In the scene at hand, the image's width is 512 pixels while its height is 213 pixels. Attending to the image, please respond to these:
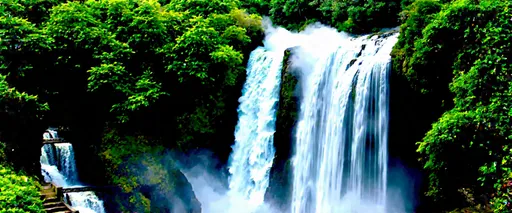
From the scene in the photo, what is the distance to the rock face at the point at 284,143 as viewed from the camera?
50.1ft

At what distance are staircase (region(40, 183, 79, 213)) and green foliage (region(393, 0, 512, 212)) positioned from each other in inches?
370

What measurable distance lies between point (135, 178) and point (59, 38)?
5293mm

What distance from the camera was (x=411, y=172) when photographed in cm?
1227

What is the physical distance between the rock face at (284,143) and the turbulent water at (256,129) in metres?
0.30

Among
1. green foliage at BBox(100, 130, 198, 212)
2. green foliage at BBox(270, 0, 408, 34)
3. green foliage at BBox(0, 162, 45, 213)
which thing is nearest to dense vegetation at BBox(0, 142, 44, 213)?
green foliage at BBox(0, 162, 45, 213)

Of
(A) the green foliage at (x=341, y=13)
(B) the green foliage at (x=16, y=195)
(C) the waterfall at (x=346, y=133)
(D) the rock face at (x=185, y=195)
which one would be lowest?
(B) the green foliage at (x=16, y=195)

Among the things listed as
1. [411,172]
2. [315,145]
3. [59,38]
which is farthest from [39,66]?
[411,172]

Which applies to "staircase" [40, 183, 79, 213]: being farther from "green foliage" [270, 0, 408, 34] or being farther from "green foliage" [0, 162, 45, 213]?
"green foliage" [270, 0, 408, 34]

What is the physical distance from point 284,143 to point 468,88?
7133 millimetres

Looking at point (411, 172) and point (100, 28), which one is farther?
point (100, 28)

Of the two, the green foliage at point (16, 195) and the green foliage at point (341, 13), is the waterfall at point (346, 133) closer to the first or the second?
the green foliage at point (341, 13)

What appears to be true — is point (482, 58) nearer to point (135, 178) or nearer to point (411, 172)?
point (411, 172)

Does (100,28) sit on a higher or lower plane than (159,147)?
higher

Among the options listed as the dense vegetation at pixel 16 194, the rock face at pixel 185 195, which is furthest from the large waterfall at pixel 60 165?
the dense vegetation at pixel 16 194
